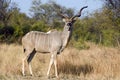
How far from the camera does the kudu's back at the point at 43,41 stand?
41.0 feet

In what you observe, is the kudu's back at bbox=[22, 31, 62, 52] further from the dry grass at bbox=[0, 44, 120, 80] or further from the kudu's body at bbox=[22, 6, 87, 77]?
the dry grass at bbox=[0, 44, 120, 80]

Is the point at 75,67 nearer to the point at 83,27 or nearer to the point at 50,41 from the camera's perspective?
the point at 50,41

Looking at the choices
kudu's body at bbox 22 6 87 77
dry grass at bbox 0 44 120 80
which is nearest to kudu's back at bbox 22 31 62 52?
kudu's body at bbox 22 6 87 77

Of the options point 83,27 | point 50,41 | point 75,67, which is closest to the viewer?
point 50,41

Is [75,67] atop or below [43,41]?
below

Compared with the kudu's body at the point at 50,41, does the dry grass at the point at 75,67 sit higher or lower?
lower

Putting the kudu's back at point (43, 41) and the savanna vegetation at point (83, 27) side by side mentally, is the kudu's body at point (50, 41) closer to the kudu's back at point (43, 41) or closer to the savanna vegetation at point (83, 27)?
the kudu's back at point (43, 41)

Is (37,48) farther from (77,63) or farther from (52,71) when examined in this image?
(77,63)

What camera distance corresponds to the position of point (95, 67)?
45.0 feet

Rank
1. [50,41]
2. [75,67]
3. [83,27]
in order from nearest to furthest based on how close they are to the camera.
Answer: [50,41] < [75,67] < [83,27]

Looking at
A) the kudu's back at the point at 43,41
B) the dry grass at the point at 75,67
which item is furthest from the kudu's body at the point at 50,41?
the dry grass at the point at 75,67

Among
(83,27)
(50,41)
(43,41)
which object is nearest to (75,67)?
(50,41)

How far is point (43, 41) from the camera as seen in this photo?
41.6 ft

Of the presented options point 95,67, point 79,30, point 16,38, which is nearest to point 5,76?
point 95,67
